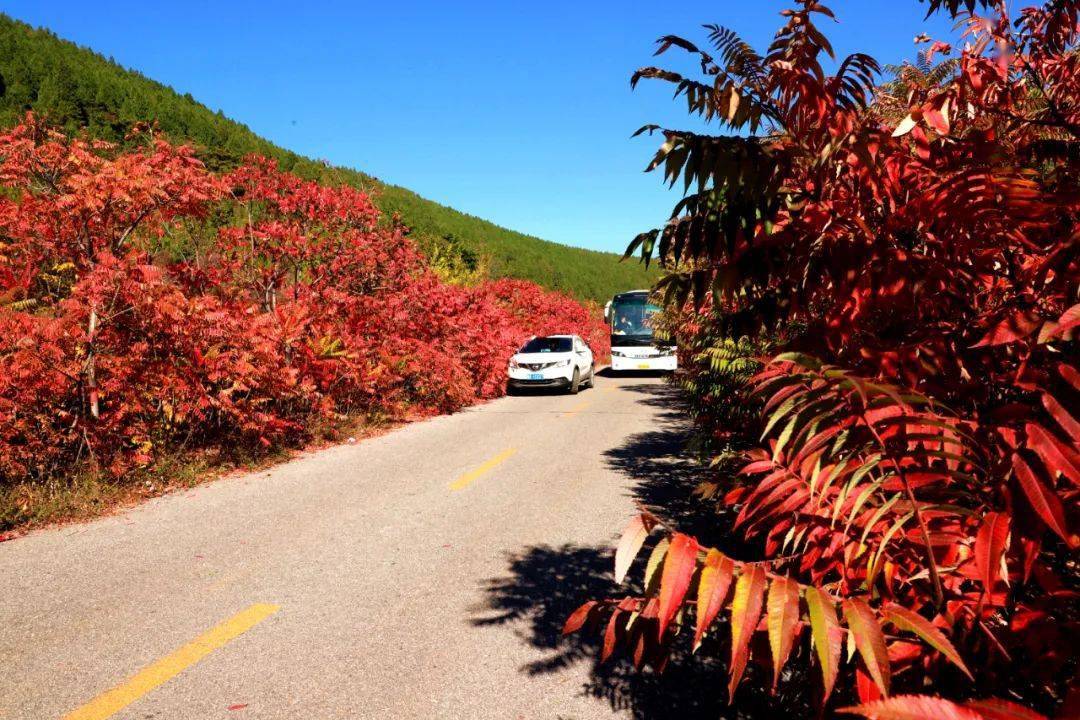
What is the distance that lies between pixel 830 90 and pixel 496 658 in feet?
10.2

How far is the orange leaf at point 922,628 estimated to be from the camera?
41.1 inches

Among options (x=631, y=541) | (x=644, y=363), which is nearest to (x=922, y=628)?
(x=631, y=541)

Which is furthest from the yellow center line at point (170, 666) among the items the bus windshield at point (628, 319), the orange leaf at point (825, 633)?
the bus windshield at point (628, 319)

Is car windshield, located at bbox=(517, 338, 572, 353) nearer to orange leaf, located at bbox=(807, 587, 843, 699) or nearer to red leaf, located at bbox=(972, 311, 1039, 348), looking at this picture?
red leaf, located at bbox=(972, 311, 1039, 348)

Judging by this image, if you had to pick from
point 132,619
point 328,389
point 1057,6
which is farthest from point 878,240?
point 328,389

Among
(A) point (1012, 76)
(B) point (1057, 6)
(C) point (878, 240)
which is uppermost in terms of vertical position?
(B) point (1057, 6)

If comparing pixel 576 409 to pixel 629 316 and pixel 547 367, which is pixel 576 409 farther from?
pixel 629 316

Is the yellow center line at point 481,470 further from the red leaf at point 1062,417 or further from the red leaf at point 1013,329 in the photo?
the red leaf at point 1062,417

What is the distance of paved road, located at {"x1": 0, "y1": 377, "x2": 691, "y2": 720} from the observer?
9.94ft

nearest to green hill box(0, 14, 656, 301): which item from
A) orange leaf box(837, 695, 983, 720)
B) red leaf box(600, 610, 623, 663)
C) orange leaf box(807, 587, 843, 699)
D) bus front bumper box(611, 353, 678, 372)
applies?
bus front bumper box(611, 353, 678, 372)

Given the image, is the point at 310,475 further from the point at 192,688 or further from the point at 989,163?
the point at 989,163

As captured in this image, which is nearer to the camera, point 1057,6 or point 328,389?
point 1057,6

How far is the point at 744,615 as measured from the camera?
1.08 metres

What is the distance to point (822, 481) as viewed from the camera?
1.79m
